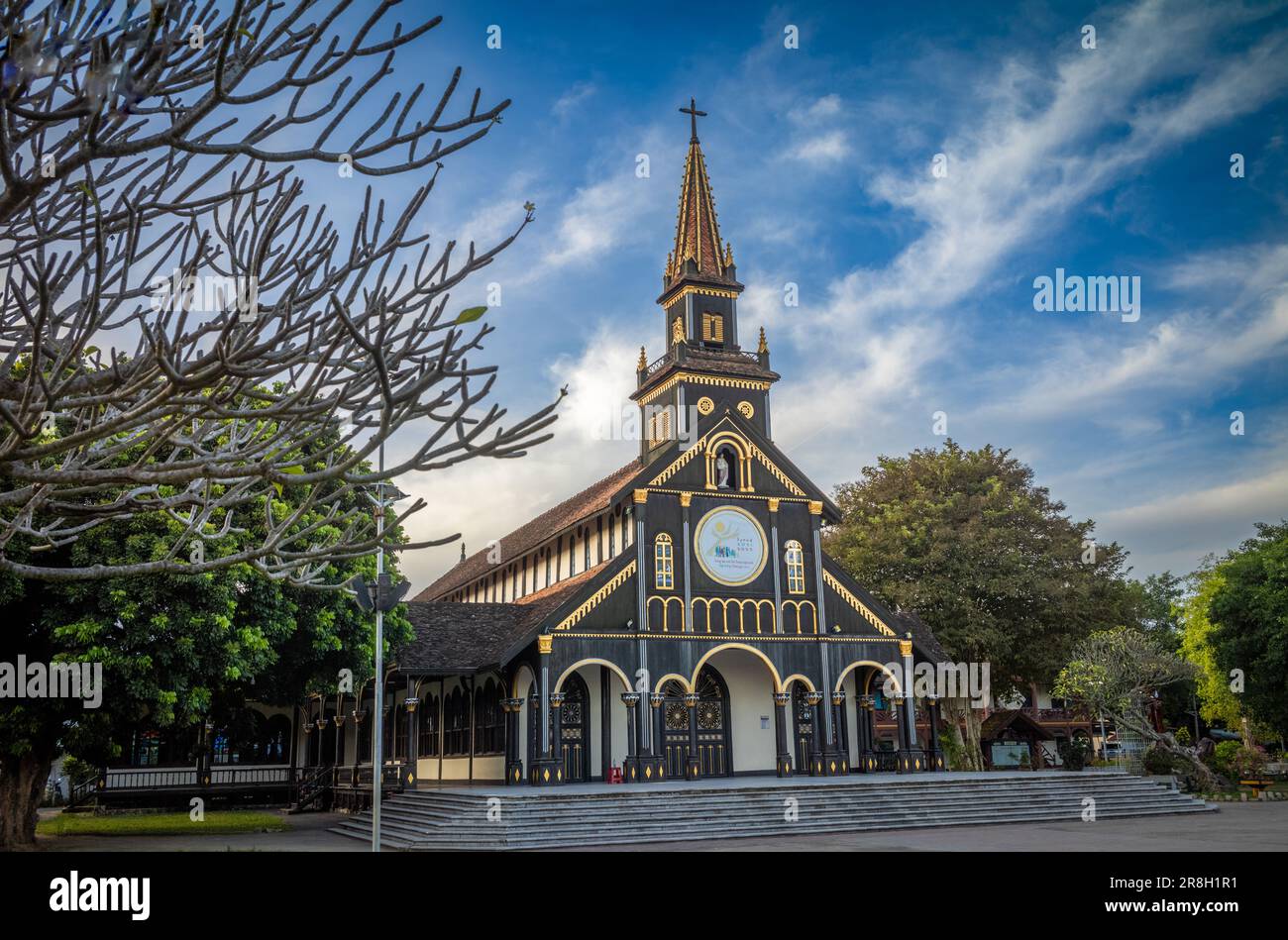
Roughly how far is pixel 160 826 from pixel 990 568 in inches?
1243

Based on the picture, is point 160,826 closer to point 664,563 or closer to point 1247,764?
point 664,563

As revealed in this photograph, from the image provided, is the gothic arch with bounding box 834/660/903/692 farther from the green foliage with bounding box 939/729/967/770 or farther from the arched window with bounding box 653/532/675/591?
the green foliage with bounding box 939/729/967/770

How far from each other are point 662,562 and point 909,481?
19418 mm

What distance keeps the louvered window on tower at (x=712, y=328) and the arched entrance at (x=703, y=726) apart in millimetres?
11958

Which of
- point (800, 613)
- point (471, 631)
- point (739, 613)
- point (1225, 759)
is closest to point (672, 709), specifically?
point (739, 613)

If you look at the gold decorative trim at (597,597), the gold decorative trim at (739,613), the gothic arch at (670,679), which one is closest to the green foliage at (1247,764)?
the gold decorative trim at (739,613)

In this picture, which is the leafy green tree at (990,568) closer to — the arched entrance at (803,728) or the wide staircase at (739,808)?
the arched entrance at (803,728)

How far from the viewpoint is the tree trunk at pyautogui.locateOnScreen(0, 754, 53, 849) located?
21922 millimetres

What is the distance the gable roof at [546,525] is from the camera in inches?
1401

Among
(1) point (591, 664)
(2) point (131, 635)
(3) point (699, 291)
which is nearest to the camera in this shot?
(2) point (131, 635)

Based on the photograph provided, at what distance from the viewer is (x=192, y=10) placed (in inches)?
221

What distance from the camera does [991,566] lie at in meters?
44.0
